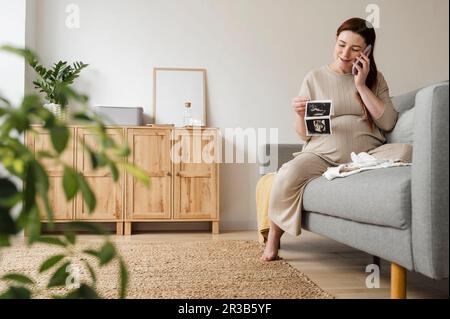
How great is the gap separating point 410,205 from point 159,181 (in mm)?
2380

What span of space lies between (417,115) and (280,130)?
263 centimetres

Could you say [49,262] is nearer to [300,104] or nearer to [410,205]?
[410,205]

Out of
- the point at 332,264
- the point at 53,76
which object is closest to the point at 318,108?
the point at 332,264

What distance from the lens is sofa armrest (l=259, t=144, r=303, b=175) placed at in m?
2.88

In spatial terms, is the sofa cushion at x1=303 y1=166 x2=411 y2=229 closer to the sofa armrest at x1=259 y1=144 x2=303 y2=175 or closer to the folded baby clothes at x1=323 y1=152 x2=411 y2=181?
the folded baby clothes at x1=323 y1=152 x2=411 y2=181

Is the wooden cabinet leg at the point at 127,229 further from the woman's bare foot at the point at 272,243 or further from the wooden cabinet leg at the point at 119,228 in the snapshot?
the woman's bare foot at the point at 272,243

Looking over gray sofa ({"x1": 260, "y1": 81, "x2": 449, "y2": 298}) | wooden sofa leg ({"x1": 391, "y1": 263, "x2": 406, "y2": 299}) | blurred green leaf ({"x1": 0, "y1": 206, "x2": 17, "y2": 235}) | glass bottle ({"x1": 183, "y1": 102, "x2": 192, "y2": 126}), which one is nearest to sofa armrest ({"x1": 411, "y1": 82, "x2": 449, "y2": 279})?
gray sofa ({"x1": 260, "y1": 81, "x2": 449, "y2": 298})

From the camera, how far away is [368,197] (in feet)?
4.83

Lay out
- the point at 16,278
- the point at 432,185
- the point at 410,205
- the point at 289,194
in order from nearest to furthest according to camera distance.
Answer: the point at 16,278 → the point at 432,185 → the point at 410,205 → the point at 289,194

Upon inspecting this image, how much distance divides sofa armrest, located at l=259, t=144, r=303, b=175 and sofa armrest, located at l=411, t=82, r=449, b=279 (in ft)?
5.51

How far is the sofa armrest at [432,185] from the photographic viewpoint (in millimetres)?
1118

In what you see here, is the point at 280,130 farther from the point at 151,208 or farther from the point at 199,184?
the point at 151,208

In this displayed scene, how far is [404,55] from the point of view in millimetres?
4008

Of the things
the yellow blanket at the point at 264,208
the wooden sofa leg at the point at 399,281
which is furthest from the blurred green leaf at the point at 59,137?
the yellow blanket at the point at 264,208
